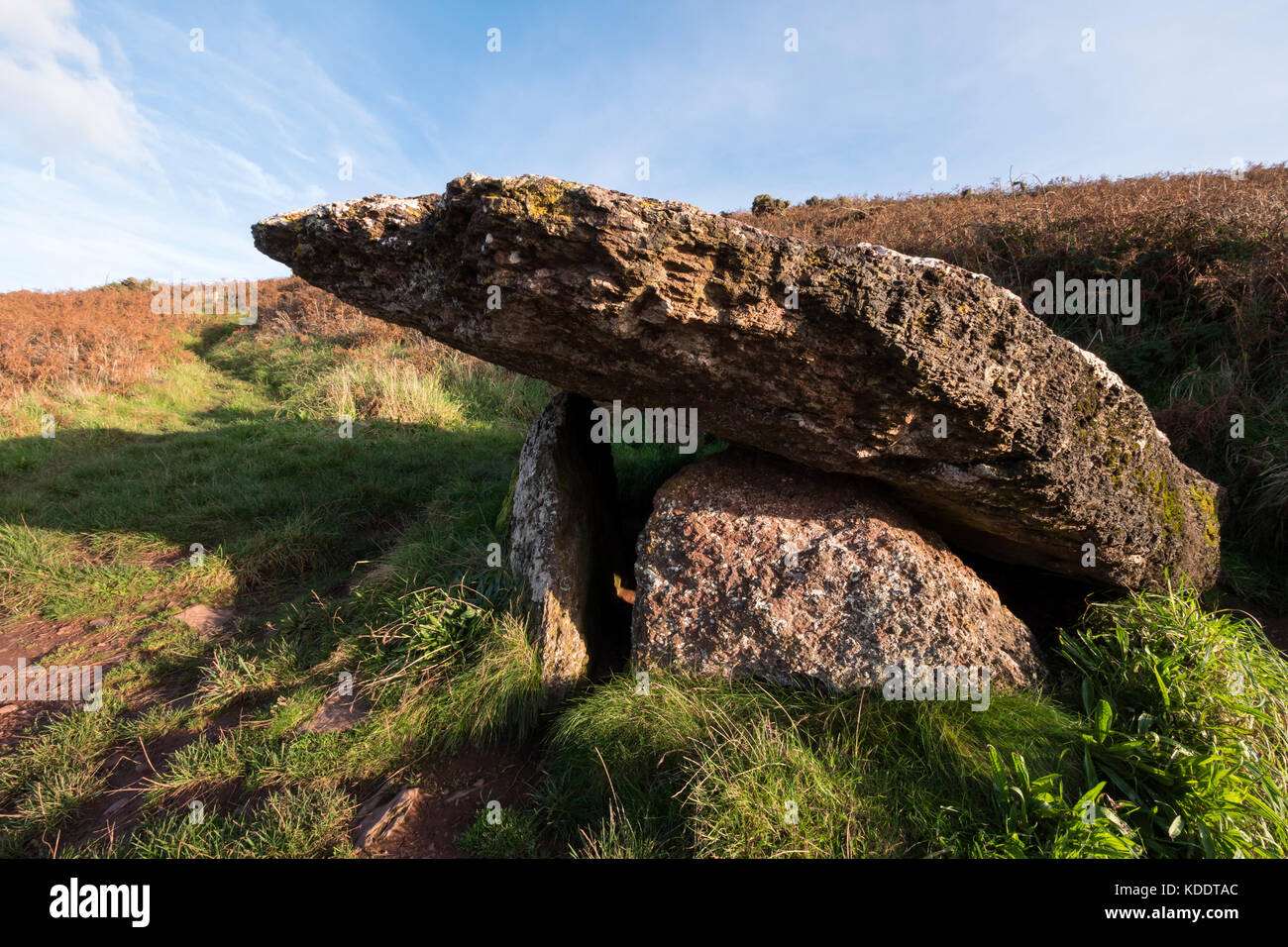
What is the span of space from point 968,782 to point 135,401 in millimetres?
13502

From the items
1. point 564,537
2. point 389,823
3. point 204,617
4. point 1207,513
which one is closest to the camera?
point 389,823

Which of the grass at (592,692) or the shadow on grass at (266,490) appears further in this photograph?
the shadow on grass at (266,490)

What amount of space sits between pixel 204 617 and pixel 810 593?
16.4 ft

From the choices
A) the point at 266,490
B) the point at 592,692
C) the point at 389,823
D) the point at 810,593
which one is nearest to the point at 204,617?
the point at 266,490

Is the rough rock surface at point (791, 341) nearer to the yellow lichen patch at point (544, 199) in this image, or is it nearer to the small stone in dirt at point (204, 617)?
the yellow lichen patch at point (544, 199)

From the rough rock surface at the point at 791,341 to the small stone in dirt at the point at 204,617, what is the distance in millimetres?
3248

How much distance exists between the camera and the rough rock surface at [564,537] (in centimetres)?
393

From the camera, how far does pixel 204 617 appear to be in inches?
198

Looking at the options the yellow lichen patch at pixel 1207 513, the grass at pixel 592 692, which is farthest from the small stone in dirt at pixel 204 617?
the yellow lichen patch at pixel 1207 513

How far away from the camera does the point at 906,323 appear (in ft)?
10.2

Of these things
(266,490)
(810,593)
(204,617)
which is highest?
(266,490)

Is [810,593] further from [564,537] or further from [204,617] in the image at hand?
[204,617]
